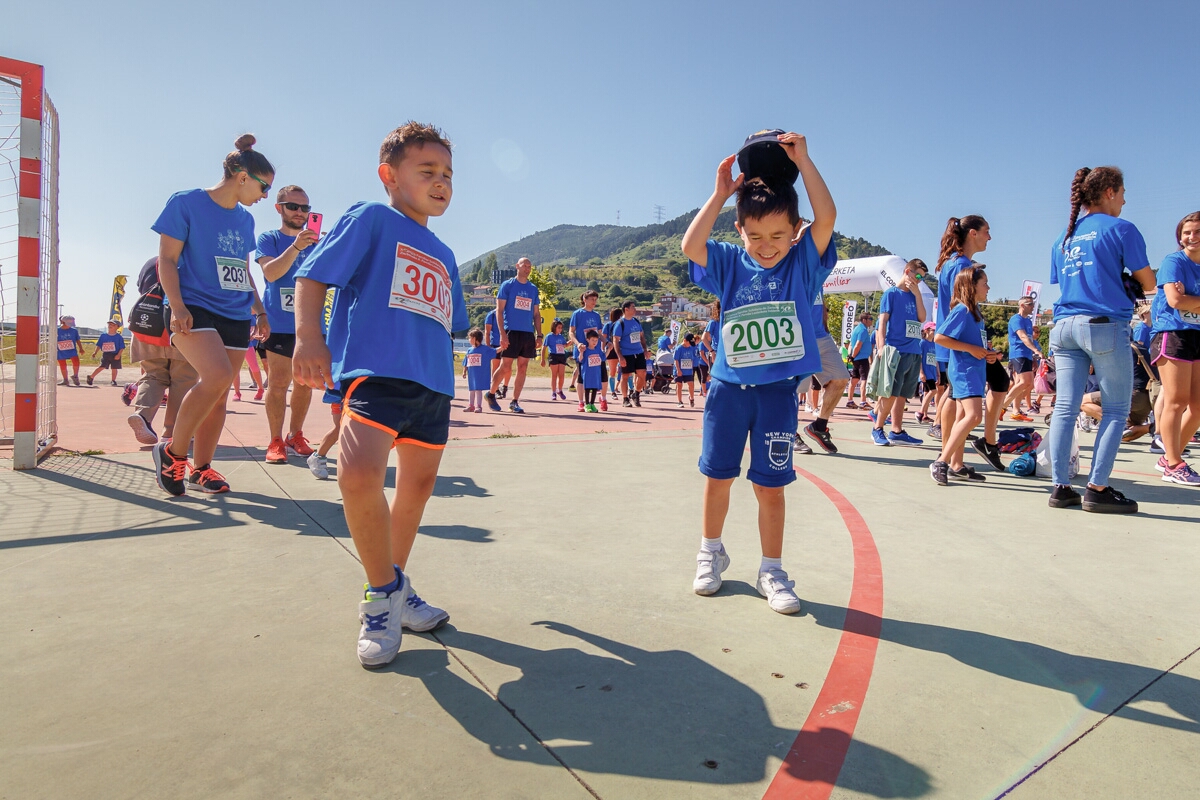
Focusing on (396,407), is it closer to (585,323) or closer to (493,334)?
(493,334)

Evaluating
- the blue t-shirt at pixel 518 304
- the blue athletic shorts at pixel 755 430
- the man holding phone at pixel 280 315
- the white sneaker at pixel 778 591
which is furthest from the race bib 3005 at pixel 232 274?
the blue t-shirt at pixel 518 304

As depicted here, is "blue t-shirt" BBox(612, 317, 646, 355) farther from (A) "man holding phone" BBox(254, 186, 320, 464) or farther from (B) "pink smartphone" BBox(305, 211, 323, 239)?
(B) "pink smartphone" BBox(305, 211, 323, 239)

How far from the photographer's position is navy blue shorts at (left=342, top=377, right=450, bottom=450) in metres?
2.19

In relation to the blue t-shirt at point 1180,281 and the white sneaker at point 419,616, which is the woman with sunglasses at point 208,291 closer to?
the white sneaker at point 419,616

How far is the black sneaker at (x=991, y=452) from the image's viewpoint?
237 inches

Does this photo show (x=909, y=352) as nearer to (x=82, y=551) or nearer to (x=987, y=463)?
(x=987, y=463)

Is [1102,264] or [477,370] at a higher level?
[1102,264]

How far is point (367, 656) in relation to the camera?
201 cm

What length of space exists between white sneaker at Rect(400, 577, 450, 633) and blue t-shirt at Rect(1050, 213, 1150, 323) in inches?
172

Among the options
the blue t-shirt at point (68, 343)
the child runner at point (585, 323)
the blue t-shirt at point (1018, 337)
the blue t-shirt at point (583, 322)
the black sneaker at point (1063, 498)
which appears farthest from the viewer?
the blue t-shirt at point (68, 343)

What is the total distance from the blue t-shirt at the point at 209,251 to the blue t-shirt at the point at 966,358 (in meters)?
5.13

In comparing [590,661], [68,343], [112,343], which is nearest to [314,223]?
[590,661]

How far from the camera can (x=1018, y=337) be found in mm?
10000

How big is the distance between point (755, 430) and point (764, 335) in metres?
0.39
